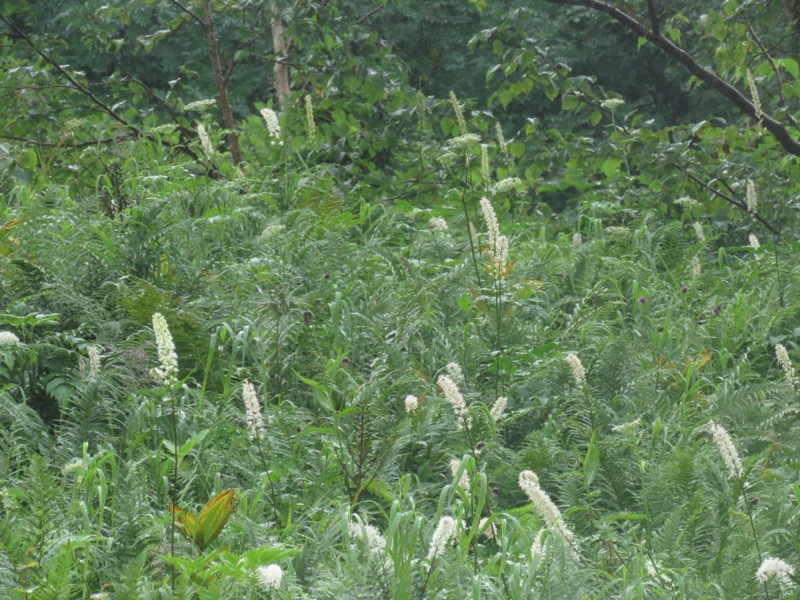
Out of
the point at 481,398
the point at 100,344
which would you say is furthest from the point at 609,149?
the point at 100,344

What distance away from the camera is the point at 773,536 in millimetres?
3084

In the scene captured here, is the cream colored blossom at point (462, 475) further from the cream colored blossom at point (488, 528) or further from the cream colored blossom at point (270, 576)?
the cream colored blossom at point (270, 576)

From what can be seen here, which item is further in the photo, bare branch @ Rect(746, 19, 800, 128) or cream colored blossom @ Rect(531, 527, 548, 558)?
bare branch @ Rect(746, 19, 800, 128)

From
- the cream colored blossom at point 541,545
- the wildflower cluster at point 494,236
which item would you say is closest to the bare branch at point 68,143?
the wildflower cluster at point 494,236

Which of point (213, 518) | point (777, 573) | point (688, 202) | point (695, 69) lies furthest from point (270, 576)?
point (695, 69)

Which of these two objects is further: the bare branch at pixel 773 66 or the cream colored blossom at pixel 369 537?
the bare branch at pixel 773 66

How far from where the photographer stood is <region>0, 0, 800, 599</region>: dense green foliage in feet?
9.27

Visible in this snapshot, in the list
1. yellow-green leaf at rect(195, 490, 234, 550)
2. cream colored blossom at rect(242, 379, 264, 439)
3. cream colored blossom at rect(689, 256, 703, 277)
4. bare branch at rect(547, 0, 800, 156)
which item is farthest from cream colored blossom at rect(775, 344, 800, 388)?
bare branch at rect(547, 0, 800, 156)

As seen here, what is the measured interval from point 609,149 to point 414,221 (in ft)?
4.01

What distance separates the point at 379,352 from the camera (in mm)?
4633

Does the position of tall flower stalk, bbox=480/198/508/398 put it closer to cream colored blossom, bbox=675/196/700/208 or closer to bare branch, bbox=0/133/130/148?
cream colored blossom, bbox=675/196/700/208

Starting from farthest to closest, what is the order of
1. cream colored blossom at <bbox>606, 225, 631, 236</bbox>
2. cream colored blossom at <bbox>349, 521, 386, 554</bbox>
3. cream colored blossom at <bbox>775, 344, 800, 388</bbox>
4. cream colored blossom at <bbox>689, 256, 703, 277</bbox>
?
cream colored blossom at <bbox>606, 225, 631, 236</bbox> → cream colored blossom at <bbox>689, 256, 703, 277</bbox> → cream colored blossom at <bbox>775, 344, 800, 388</bbox> → cream colored blossom at <bbox>349, 521, 386, 554</bbox>

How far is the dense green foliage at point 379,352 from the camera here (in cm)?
283

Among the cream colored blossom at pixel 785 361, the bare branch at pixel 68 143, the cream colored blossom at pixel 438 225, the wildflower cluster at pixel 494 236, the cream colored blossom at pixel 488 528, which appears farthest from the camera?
the bare branch at pixel 68 143
